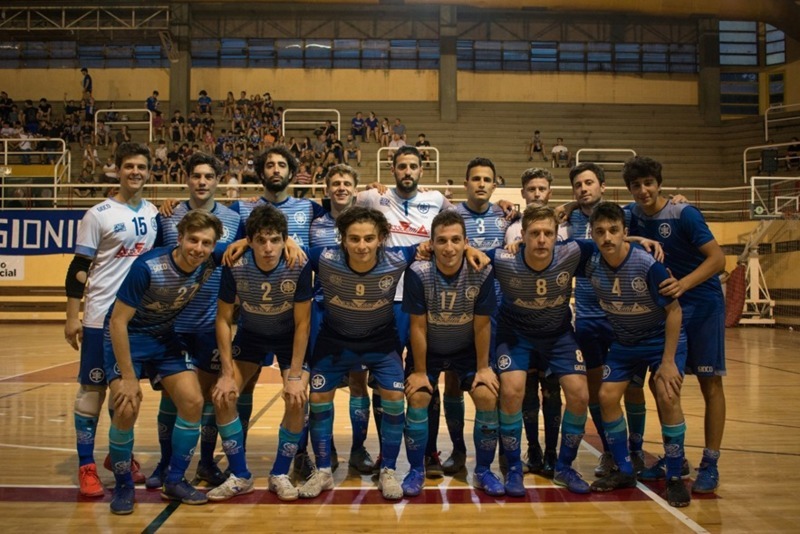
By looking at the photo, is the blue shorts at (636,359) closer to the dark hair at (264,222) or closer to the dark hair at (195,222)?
the dark hair at (264,222)

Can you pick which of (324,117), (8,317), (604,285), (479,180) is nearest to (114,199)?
(479,180)

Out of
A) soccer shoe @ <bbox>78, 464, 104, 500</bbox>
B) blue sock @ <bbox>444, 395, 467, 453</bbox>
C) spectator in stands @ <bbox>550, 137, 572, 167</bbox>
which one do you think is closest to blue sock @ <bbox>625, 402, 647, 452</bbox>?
blue sock @ <bbox>444, 395, 467, 453</bbox>

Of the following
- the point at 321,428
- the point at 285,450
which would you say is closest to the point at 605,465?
the point at 321,428

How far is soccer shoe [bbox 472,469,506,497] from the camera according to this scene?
4910 millimetres

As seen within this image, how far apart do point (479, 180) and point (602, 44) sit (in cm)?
2606

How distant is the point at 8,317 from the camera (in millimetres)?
20438

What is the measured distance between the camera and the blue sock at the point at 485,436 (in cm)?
509

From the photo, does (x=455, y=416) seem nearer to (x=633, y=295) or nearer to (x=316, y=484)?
(x=316, y=484)

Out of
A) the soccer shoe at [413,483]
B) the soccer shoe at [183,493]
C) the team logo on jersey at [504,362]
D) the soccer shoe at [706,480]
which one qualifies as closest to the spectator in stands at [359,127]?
the team logo on jersey at [504,362]

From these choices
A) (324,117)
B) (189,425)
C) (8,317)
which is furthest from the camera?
(324,117)

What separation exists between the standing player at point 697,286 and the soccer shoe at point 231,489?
297 cm

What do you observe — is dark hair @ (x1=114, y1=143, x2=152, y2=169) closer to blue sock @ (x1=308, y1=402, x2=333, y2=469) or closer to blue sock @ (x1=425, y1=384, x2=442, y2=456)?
blue sock @ (x1=308, y1=402, x2=333, y2=469)

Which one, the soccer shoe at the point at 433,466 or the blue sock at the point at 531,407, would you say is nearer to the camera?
the soccer shoe at the point at 433,466

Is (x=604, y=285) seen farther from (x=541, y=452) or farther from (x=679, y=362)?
(x=541, y=452)
